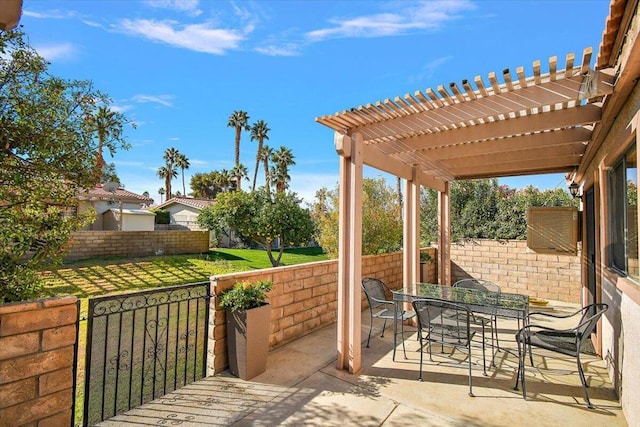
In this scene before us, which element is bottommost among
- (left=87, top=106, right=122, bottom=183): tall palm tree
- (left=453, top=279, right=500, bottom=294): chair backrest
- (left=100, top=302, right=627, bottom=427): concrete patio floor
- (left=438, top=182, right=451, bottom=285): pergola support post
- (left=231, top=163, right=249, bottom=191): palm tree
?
(left=100, top=302, right=627, bottom=427): concrete patio floor

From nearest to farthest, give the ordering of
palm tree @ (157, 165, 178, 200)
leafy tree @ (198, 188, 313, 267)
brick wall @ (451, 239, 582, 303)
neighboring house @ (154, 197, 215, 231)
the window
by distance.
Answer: the window, brick wall @ (451, 239, 582, 303), leafy tree @ (198, 188, 313, 267), neighboring house @ (154, 197, 215, 231), palm tree @ (157, 165, 178, 200)

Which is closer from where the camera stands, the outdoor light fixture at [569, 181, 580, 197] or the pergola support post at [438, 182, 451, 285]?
the outdoor light fixture at [569, 181, 580, 197]

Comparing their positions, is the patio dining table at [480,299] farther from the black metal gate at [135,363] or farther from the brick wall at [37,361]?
the brick wall at [37,361]

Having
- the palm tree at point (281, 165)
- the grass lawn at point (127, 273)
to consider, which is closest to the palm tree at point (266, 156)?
the palm tree at point (281, 165)

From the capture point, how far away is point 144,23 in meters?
6.29

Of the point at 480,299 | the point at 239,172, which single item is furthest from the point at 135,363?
the point at 239,172

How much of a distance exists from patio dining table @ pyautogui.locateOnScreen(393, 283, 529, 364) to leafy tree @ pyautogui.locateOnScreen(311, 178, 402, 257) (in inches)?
162

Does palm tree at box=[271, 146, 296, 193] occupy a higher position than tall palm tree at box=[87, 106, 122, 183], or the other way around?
palm tree at box=[271, 146, 296, 193]

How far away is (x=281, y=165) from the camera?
32.5 metres

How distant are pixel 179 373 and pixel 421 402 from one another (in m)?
2.77

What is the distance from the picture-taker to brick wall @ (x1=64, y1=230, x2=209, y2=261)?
13.1 m

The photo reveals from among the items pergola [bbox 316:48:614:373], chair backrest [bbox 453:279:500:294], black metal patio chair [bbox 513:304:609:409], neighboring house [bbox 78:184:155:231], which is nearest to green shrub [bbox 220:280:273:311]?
pergola [bbox 316:48:614:373]

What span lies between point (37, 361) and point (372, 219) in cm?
857

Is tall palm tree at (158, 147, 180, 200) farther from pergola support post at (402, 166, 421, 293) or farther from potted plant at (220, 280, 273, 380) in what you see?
potted plant at (220, 280, 273, 380)
